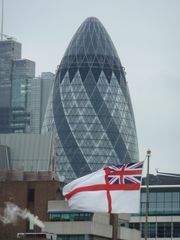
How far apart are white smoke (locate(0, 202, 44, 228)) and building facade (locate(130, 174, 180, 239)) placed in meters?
35.4

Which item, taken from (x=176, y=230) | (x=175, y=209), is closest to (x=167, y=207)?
(x=175, y=209)

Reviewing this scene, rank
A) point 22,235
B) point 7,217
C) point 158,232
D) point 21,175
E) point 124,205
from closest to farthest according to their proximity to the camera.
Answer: point 124,205 < point 22,235 < point 7,217 < point 21,175 < point 158,232

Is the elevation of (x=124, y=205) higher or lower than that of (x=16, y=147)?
lower

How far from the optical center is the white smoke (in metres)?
107

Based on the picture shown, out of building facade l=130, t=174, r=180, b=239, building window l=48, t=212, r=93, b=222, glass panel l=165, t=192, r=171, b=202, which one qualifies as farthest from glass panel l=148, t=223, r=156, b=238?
building window l=48, t=212, r=93, b=222

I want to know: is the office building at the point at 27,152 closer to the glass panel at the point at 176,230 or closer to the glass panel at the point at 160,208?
the glass panel at the point at 160,208

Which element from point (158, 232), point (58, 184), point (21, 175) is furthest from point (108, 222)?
point (158, 232)

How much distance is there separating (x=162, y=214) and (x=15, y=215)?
3872cm

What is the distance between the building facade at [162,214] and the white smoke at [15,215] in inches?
1394

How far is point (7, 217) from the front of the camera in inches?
4247

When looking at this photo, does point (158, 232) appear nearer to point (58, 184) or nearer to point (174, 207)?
point (174, 207)

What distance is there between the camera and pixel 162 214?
145 meters

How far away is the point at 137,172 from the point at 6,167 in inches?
2856

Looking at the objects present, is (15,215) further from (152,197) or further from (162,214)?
(152,197)
